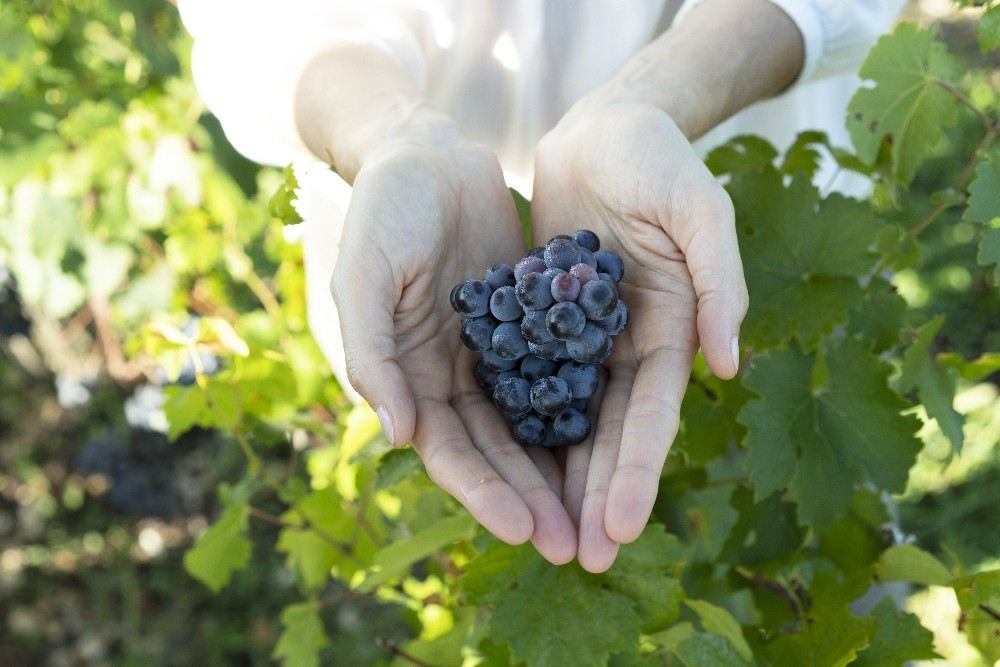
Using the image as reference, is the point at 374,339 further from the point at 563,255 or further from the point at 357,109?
the point at 357,109

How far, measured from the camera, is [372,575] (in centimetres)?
129

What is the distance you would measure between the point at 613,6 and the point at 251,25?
56cm

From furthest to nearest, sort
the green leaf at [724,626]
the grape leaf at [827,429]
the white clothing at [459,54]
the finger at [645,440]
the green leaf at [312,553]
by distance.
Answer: the green leaf at [312,553], the white clothing at [459,54], the grape leaf at [827,429], the green leaf at [724,626], the finger at [645,440]

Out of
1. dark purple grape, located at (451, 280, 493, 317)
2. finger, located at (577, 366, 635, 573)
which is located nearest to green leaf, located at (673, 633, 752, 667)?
finger, located at (577, 366, 635, 573)

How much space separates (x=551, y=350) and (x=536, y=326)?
4cm

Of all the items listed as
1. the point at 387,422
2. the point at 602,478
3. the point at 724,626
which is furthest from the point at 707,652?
the point at 387,422

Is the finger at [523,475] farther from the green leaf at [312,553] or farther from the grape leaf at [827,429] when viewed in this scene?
the green leaf at [312,553]

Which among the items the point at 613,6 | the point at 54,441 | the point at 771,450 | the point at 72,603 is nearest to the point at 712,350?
the point at 771,450

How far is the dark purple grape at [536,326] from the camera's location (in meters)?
1.18

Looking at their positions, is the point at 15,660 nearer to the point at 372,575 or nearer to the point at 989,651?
the point at 372,575

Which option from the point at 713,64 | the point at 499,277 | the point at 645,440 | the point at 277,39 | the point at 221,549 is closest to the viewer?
the point at 645,440

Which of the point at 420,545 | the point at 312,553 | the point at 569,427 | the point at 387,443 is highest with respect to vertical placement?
the point at 569,427

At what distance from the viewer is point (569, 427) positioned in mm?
1140

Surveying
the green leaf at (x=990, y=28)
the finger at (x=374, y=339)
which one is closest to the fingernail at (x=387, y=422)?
the finger at (x=374, y=339)
